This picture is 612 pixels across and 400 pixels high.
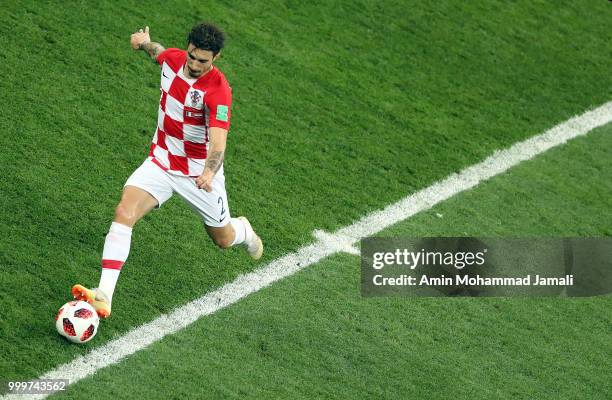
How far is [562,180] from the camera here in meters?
9.86

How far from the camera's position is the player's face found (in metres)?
6.71

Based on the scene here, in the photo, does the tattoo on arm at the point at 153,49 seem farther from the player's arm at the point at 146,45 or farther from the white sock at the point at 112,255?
the white sock at the point at 112,255

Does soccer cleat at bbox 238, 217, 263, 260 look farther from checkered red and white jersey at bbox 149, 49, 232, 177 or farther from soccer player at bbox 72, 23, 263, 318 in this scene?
checkered red and white jersey at bbox 149, 49, 232, 177

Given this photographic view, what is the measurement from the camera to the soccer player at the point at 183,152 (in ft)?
22.0

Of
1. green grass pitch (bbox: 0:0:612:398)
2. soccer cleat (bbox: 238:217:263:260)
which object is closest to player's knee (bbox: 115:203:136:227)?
green grass pitch (bbox: 0:0:612:398)

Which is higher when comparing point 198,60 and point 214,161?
point 198,60

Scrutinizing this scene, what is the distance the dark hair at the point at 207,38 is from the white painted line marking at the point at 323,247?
5.79 feet

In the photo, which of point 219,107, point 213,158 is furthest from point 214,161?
point 219,107

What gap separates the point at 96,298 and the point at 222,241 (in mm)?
1114

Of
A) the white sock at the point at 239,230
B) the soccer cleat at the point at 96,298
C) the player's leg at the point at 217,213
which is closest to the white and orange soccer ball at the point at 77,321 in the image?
the soccer cleat at the point at 96,298

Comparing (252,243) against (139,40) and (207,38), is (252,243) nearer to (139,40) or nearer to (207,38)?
(139,40)

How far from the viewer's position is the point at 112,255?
6.73 meters

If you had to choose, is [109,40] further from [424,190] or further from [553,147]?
[553,147]

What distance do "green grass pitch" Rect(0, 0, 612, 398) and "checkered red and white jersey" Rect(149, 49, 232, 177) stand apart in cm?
92
